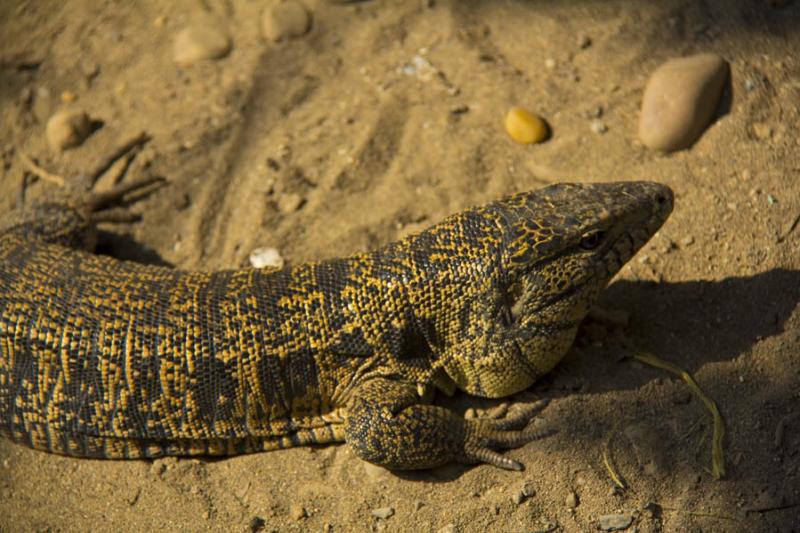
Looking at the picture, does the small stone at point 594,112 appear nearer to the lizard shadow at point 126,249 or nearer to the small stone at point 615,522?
the small stone at point 615,522

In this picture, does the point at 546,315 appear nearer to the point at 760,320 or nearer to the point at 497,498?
the point at 497,498

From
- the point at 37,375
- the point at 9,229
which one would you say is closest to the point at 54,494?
the point at 37,375

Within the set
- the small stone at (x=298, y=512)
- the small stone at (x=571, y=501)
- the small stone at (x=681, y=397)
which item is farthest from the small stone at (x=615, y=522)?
the small stone at (x=298, y=512)

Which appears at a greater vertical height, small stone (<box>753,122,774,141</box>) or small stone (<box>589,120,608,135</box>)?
small stone (<box>753,122,774,141</box>)

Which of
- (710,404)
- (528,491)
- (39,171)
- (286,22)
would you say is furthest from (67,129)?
(710,404)

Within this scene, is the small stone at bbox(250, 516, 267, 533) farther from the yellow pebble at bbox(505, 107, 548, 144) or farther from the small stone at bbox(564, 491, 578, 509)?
the yellow pebble at bbox(505, 107, 548, 144)

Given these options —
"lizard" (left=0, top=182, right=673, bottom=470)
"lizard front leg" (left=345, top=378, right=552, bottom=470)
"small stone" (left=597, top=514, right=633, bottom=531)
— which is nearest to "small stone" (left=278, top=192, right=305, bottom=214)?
"lizard" (left=0, top=182, right=673, bottom=470)
